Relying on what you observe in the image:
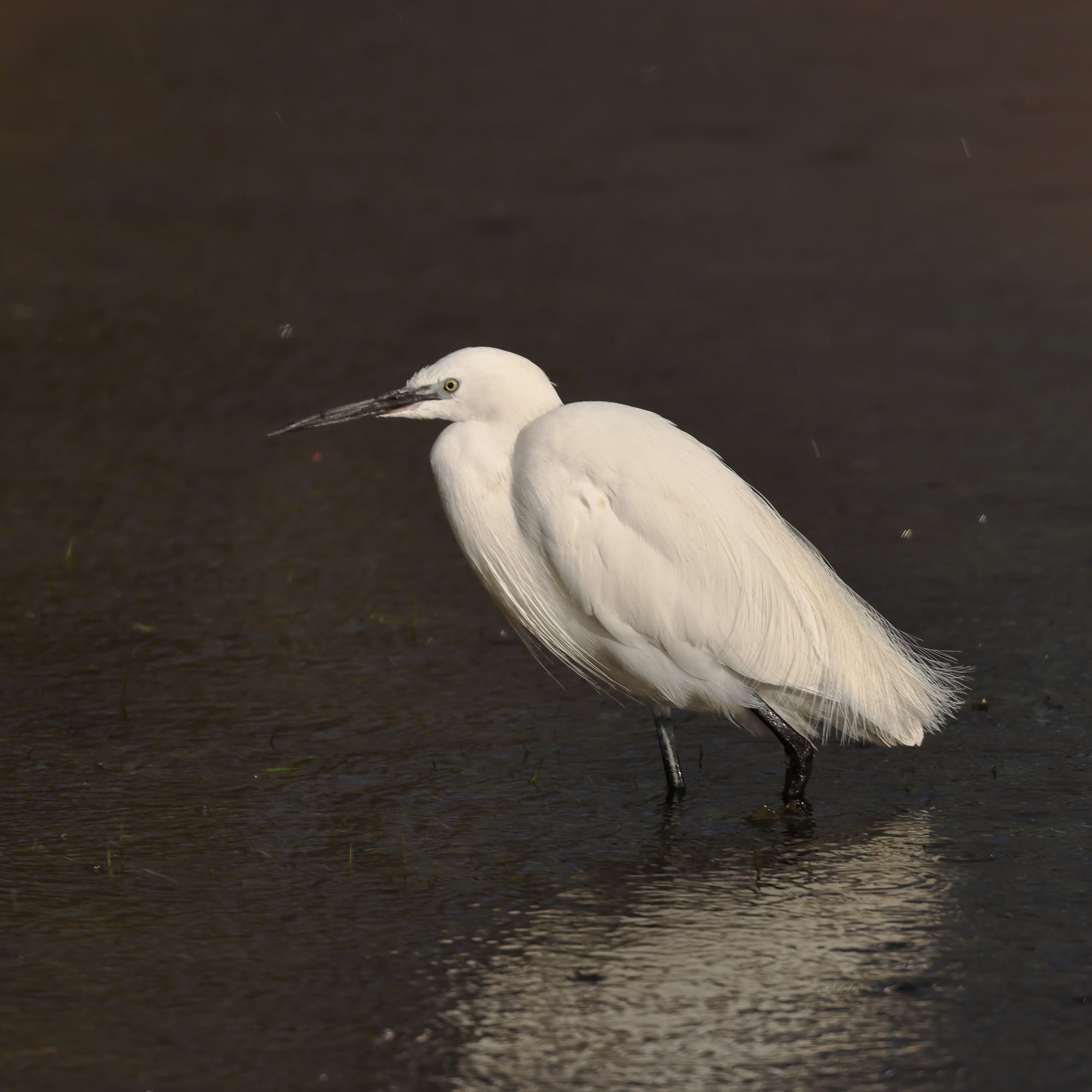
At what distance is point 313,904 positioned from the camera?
11.6 ft

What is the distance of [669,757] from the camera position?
398 cm

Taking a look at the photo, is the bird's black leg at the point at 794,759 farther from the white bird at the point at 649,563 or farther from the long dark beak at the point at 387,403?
the long dark beak at the point at 387,403

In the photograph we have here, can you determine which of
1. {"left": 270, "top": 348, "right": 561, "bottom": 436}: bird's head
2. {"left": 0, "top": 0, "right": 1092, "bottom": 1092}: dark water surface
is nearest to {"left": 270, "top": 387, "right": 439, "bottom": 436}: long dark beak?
{"left": 270, "top": 348, "right": 561, "bottom": 436}: bird's head

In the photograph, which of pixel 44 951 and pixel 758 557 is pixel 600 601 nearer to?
pixel 758 557

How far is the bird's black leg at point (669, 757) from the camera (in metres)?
3.98

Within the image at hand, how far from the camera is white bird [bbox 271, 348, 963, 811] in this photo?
394 centimetres

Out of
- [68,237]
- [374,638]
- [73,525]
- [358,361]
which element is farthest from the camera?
[68,237]

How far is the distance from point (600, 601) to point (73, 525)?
246 centimetres

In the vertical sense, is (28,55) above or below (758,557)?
above

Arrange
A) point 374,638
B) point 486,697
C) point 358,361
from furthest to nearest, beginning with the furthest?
point 358,361
point 374,638
point 486,697

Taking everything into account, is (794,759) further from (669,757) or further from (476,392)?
(476,392)

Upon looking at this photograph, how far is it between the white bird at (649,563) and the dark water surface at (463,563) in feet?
0.67

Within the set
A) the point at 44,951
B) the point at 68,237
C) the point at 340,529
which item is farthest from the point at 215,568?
the point at 68,237

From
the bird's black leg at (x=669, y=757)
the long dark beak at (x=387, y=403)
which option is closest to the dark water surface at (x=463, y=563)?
the bird's black leg at (x=669, y=757)
